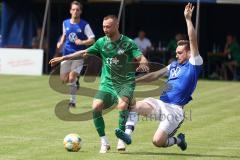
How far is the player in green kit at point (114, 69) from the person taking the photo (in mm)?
12125

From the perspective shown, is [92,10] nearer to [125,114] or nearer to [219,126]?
[219,126]

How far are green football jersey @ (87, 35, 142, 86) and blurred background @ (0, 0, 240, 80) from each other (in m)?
20.8

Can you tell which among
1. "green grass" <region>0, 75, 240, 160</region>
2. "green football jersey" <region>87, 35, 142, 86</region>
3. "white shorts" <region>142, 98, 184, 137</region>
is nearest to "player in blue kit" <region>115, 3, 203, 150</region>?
"white shorts" <region>142, 98, 184, 137</region>

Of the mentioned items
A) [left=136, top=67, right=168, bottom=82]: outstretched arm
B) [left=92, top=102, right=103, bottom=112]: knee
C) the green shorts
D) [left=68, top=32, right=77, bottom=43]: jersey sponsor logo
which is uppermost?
[left=136, top=67, right=168, bottom=82]: outstretched arm

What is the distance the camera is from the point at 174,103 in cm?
1205

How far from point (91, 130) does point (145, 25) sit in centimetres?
2172

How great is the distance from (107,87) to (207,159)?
6.49ft

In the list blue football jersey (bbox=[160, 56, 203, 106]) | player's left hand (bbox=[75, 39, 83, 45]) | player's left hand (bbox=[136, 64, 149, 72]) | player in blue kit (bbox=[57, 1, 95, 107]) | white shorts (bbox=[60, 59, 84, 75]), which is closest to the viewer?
player's left hand (bbox=[136, 64, 149, 72])

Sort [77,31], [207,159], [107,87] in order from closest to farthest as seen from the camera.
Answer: [207,159] < [107,87] < [77,31]

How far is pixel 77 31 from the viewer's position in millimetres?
20172

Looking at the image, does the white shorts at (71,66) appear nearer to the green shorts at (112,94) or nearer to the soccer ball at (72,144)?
the green shorts at (112,94)

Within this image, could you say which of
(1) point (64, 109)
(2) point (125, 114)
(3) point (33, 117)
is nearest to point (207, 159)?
(2) point (125, 114)

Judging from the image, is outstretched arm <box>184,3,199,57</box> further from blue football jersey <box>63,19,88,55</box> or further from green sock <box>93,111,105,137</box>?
blue football jersey <box>63,19,88,55</box>

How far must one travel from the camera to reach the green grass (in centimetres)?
1190
